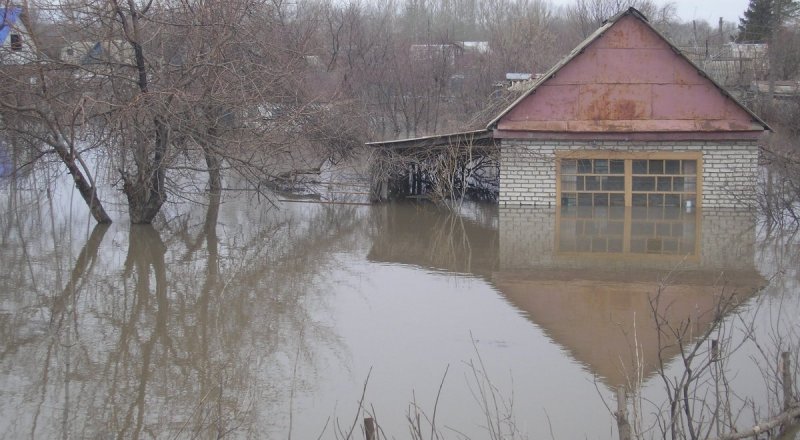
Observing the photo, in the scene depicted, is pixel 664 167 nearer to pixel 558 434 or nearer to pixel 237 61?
pixel 237 61

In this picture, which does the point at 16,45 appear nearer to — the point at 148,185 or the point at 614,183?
the point at 148,185

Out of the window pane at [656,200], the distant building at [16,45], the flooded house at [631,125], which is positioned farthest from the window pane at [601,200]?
the distant building at [16,45]

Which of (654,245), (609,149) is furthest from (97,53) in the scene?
(609,149)

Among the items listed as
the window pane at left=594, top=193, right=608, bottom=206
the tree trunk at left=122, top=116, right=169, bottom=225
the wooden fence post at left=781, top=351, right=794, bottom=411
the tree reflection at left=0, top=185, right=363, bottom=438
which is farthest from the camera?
the window pane at left=594, top=193, right=608, bottom=206

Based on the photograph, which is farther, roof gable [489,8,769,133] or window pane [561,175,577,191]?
window pane [561,175,577,191]

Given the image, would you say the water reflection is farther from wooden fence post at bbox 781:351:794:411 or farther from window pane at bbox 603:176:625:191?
window pane at bbox 603:176:625:191

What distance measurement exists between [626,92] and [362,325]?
15.9 meters

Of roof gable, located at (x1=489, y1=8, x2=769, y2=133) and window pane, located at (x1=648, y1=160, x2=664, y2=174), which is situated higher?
roof gable, located at (x1=489, y1=8, x2=769, y2=133)

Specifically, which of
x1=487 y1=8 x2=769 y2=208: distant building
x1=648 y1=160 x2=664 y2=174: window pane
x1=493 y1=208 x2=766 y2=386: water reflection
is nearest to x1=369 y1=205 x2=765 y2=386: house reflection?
x1=493 y1=208 x2=766 y2=386: water reflection

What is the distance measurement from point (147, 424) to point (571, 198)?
18.9 m

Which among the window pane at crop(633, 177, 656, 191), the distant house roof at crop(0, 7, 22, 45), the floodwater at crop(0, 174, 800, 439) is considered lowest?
the floodwater at crop(0, 174, 800, 439)

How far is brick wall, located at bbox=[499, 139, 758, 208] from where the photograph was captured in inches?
931

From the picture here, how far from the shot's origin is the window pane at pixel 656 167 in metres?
→ 24.1

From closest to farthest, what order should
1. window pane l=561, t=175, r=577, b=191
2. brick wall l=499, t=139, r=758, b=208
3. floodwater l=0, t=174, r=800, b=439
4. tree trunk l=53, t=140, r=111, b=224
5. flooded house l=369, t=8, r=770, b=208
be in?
1. floodwater l=0, t=174, r=800, b=439
2. tree trunk l=53, t=140, r=111, b=224
3. flooded house l=369, t=8, r=770, b=208
4. brick wall l=499, t=139, r=758, b=208
5. window pane l=561, t=175, r=577, b=191
